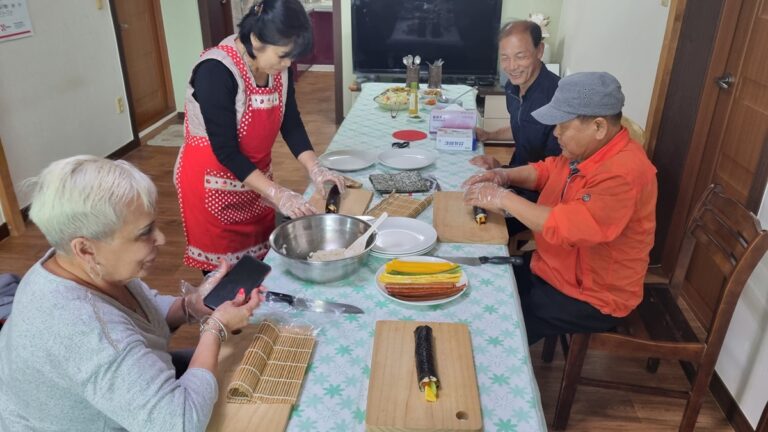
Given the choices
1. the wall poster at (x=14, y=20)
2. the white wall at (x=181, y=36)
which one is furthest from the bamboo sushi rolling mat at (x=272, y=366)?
the white wall at (x=181, y=36)

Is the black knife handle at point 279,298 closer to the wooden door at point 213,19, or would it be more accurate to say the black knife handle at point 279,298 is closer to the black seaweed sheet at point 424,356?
the black seaweed sheet at point 424,356

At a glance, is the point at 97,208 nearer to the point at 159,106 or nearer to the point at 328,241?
the point at 328,241

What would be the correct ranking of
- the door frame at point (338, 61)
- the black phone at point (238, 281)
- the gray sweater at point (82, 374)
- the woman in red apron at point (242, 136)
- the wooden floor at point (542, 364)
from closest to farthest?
the gray sweater at point (82, 374) < the black phone at point (238, 281) < the woman in red apron at point (242, 136) < the wooden floor at point (542, 364) < the door frame at point (338, 61)

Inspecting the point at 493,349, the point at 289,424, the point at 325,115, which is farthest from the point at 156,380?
the point at 325,115

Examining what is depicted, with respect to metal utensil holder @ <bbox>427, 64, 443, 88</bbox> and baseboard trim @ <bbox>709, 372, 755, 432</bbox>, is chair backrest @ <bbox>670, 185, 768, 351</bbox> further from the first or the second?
metal utensil holder @ <bbox>427, 64, 443, 88</bbox>

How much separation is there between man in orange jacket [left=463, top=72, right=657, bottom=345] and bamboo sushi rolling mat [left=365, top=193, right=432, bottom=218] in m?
0.15

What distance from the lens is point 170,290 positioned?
280 cm

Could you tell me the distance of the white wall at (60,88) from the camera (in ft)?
10.8

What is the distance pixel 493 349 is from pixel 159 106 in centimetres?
507

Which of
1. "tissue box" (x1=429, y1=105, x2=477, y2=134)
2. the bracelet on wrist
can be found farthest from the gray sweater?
"tissue box" (x1=429, y1=105, x2=477, y2=134)

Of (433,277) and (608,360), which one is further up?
(433,277)

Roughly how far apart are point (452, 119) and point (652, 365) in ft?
4.37

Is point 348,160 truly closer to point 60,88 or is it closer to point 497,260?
point 497,260

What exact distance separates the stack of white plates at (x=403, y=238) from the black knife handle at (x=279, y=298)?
1.02 feet
